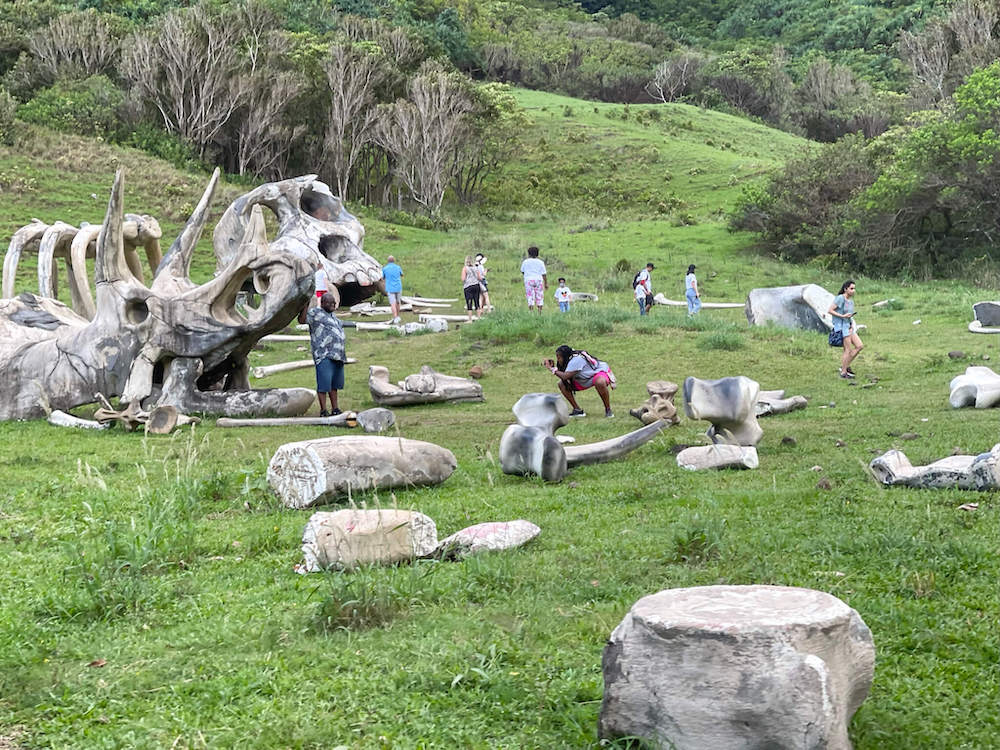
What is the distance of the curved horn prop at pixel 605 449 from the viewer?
28.3ft

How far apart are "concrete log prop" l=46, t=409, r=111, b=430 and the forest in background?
22.2 meters

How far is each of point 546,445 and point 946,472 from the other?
277cm

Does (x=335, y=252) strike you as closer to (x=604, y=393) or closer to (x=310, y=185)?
(x=310, y=185)

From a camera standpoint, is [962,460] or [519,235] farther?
[519,235]

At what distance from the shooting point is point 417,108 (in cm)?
4228

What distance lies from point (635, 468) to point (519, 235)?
1134 inches

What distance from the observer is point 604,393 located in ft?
38.0

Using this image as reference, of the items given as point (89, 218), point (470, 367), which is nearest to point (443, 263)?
point (89, 218)

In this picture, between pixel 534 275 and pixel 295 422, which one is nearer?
pixel 295 422

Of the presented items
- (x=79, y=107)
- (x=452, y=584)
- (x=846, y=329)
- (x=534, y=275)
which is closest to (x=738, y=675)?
(x=452, y=584)

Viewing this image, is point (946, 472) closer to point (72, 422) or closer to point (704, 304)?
point (72, 422)

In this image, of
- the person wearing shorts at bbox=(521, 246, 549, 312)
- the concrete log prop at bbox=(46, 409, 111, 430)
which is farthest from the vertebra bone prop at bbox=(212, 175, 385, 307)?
the concrete log prop at bbox=(46, 409, 111, 430)

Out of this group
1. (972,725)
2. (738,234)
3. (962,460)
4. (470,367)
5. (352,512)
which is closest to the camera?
(972,725)

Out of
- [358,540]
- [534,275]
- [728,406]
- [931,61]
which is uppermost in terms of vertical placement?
[931,61]
